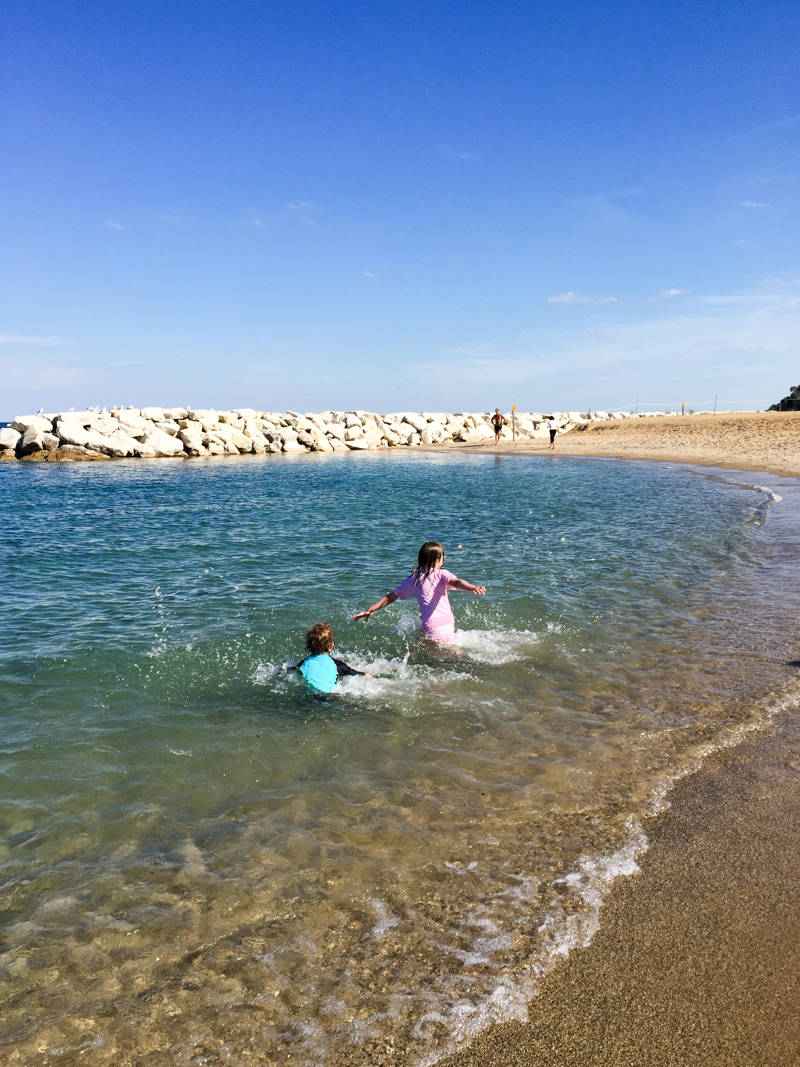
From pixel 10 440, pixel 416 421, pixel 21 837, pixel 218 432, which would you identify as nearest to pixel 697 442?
pixel 416 421

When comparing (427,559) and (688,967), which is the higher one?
(427,559)

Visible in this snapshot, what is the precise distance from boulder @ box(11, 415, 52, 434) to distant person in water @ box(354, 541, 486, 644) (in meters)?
49.9

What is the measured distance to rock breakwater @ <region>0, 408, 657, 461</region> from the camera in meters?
49.0

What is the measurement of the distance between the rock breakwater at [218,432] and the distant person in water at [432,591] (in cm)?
4636

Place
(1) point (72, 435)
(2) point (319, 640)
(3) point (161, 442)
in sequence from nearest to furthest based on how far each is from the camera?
1. (2) point (319, 640)
2. (1) point (72, 435)
3. (3) point (161, 442)

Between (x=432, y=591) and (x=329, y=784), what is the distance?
122 inches

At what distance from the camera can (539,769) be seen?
18.4ft

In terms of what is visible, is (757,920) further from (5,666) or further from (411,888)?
(5,666)

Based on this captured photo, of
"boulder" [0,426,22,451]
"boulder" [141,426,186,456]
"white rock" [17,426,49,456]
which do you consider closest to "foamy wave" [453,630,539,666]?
"boulder" [141,426,186,456]

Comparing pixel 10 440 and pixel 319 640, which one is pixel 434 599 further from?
pixel 10 440

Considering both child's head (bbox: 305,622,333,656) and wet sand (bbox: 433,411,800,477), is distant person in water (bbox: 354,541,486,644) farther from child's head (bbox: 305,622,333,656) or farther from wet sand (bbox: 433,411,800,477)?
wet sand (bbox: 433,411,800,477)

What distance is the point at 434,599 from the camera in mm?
8195

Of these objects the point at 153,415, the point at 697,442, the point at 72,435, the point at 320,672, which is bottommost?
the point at 320,672

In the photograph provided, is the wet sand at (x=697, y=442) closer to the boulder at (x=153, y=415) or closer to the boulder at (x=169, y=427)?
the boulder at (x=169, y=427)
